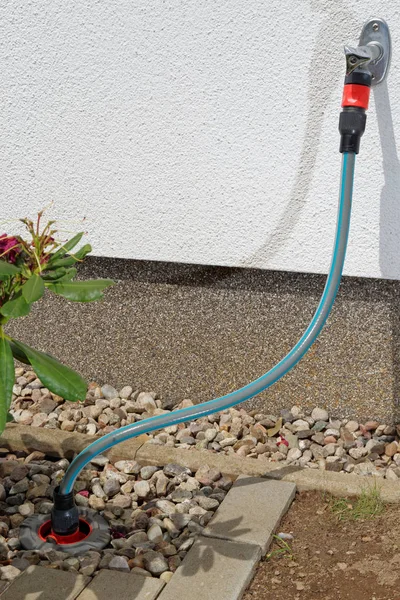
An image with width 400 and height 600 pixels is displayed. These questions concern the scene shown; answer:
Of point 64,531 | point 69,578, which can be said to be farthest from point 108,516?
point 69,578

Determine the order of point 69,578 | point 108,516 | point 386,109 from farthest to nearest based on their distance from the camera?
point 386,109 < point 108,516 < point 69,578

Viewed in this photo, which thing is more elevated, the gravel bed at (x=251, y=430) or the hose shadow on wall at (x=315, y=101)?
the hose shadow on wall at (x=315, y=101)

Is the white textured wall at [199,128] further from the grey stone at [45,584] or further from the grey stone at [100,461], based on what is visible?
the grey stone at [45,584]

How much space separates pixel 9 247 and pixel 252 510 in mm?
1090

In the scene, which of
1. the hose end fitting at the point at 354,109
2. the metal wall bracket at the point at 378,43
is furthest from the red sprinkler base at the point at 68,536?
the metal wall bracket at the point at 378,43

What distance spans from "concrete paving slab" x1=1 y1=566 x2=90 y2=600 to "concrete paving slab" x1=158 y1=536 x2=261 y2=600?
22 centimetres

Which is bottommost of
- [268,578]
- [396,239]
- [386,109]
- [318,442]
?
[268,578]

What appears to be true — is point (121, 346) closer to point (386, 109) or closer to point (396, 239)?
point (396, 239)

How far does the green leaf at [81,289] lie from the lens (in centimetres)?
160

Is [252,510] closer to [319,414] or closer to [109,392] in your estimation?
[319,414]

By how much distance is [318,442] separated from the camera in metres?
2.69

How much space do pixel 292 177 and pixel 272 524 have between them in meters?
1.18

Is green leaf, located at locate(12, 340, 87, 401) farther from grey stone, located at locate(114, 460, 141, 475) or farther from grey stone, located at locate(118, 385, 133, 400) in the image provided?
grey stone, located at locate(118, 385, 133, 400)

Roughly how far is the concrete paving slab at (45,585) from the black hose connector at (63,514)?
170 mm
